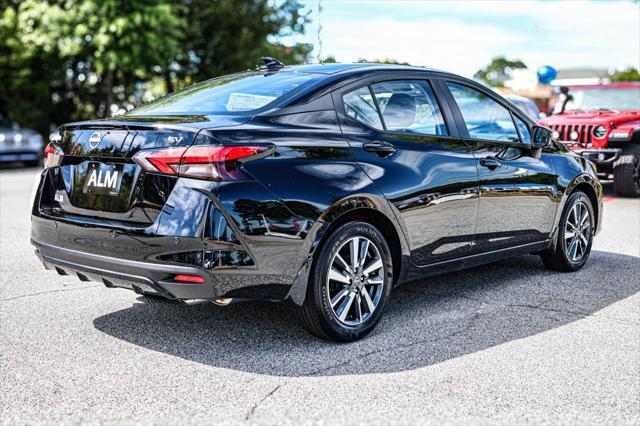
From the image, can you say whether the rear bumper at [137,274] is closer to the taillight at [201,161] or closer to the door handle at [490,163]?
the taillight at [201,161]

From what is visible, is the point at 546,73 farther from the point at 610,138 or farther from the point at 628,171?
the point at 628,171

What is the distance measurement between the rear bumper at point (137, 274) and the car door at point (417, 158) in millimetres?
1210

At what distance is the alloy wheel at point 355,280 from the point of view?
4434 mm

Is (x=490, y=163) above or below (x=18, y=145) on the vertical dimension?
above

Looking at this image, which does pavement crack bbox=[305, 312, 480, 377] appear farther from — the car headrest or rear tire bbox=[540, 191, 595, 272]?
rear tire bbox=[540, 191, 595, 272]

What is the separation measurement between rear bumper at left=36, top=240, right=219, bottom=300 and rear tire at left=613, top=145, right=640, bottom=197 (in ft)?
34.0

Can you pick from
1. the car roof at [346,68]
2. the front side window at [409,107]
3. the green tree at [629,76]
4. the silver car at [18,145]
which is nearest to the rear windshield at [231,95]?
the car roof at [346,68]

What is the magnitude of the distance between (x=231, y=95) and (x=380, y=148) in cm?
94

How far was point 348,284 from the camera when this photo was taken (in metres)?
4.48

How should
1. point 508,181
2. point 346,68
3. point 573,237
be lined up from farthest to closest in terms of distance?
point 573,237
point 508,181
point 346,68

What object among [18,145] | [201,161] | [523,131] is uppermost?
[201,161]

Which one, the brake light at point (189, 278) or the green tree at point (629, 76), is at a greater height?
the brake light at point (189, 278)

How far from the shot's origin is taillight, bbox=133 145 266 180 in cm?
390

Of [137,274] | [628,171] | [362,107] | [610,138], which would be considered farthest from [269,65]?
[628,171]
